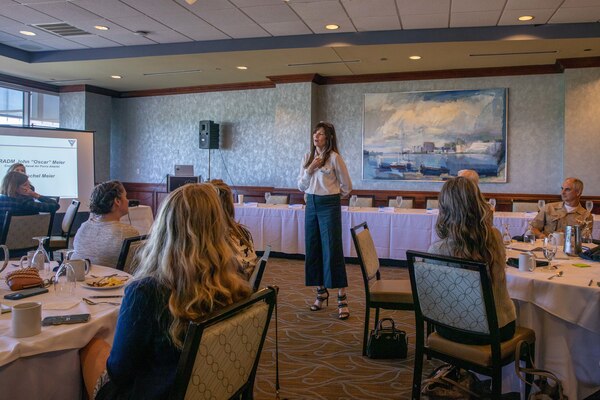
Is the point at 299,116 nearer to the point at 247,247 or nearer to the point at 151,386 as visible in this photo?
the point at 247,247

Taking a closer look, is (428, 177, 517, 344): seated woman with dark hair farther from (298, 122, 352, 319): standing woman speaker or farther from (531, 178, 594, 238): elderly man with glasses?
(531, 178, 594, 238): elderly man with glasses

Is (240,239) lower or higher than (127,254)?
higher

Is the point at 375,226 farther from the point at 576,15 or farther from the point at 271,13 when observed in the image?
the point at 576,15

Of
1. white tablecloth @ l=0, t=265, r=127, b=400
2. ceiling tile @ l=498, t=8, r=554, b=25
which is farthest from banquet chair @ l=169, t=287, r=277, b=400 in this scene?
ceiling tile @ l=498, t=8, r=554, b=25

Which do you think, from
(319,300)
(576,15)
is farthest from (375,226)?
(576,15)

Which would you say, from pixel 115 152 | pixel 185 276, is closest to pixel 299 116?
pixel 115 152

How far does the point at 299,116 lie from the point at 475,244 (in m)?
6.78

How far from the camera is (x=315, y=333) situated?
4070 mm

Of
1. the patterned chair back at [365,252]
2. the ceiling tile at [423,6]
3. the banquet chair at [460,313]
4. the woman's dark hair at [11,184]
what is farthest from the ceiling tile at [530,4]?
the woman's dark hair at [11,184]

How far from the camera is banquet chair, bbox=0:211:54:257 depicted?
5344 mm

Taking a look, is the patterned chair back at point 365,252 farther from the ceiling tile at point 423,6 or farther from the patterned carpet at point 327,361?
the ceiling tile at point 423,6

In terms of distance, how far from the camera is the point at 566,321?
2645 millimetres

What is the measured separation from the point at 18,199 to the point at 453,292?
5.23m

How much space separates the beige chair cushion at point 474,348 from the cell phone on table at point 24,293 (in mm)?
1959
